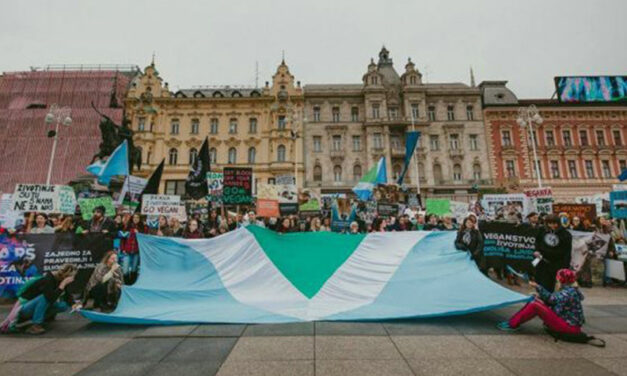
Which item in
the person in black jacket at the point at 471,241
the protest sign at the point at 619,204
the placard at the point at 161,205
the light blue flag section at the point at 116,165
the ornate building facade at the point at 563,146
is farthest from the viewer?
the ornate building facade at the point at 563,146

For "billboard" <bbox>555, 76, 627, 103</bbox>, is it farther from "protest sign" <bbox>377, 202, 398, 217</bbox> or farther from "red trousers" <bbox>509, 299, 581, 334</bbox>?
"red trousers" <bbox>509, 299, 581, 334</bbox>

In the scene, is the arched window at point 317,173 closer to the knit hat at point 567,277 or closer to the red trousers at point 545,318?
the red trousers at point 545,318

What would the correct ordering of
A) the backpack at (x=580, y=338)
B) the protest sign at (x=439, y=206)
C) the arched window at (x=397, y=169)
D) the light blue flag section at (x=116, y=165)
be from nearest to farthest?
1. the backpack at (x=580, y=338)
2. the light blue flag section at (x=116, y=165)
3. the protest sign at (x=439, y=206)
4. the arched window at (x=397, y=169)

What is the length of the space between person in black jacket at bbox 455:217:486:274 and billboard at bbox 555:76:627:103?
37.9 m

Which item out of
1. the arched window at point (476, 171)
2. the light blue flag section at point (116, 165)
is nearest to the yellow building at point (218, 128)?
the arched window at point (476, 171)

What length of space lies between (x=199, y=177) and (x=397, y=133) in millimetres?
28637

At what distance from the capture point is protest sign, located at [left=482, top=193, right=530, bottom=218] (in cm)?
1327

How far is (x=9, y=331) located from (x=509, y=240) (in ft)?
35.1

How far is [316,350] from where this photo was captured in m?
3.73

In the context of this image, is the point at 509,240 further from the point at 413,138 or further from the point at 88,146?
the point at 88,146

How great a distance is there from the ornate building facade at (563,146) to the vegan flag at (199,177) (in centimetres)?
3288

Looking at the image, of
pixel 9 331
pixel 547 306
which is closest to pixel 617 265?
pixel 547 306

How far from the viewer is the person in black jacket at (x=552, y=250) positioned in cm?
503

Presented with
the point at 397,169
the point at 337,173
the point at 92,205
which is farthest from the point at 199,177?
the point at 397,169
